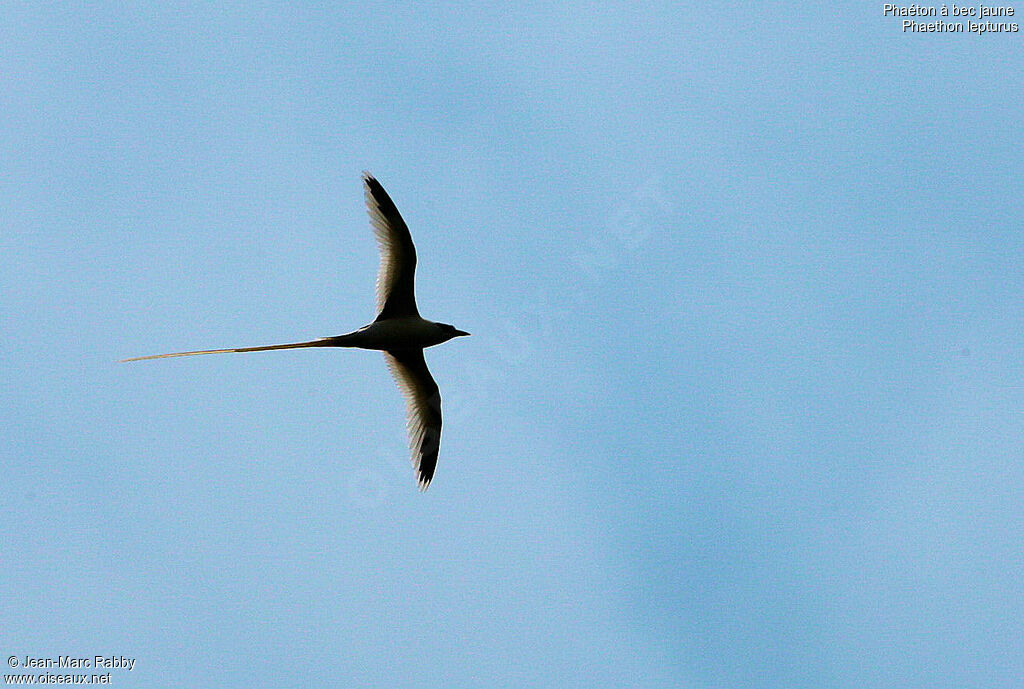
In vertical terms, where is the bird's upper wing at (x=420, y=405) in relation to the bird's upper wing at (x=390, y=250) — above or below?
below

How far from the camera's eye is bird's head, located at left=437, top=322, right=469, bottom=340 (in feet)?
65.0

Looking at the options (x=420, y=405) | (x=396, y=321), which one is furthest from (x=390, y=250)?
(x=420, y=405)

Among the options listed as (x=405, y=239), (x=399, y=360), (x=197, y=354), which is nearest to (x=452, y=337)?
(x=399, y=360)

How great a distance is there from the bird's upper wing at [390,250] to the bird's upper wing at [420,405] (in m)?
1.75

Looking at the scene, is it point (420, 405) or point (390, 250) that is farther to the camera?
point (420, 405)

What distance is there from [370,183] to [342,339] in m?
2.91

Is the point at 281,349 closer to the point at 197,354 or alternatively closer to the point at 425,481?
the point at 197,354

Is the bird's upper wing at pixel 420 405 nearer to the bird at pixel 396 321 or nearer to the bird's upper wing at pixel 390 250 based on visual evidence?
the bird at pixel 396 321

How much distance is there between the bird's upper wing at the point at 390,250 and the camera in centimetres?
1833

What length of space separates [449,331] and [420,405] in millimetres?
1827

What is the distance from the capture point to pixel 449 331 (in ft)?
65.7

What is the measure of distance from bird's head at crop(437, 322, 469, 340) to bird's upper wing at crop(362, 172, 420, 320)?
52.7 inches

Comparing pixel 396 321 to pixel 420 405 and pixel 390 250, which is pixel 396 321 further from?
pixel 420 405

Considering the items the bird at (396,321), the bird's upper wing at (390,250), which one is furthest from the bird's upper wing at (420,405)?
the bird's upper wing at (390,250)
